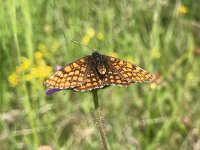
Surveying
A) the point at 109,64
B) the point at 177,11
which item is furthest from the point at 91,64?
the point at 177,11

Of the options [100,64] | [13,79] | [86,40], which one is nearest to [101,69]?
[100,64]

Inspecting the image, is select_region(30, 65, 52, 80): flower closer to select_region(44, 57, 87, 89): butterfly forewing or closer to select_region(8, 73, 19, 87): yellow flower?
select_region(8, 73, 19, 87): yellow flower

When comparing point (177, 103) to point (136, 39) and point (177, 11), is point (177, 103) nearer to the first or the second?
point (136, 39)

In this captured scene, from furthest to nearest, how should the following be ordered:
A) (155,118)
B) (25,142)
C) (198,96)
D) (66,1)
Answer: (66,1)
(198,96)
(155,118)
(25,142)

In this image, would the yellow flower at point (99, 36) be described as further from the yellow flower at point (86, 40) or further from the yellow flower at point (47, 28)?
the yellow flower at point (47, 28)

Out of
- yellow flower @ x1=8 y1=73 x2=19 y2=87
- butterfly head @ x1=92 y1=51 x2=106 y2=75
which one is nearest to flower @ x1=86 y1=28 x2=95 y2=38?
yellow flower @ x1=8 y1=73 x2=19 y2=87

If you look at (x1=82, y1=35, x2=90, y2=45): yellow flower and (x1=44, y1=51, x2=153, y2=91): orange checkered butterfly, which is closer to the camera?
(x1=44, y1=51, x2=153, y2=91): orange checkered butterfly

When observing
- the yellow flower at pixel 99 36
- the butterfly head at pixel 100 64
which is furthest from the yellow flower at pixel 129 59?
the butterfly head at pixel 100 64

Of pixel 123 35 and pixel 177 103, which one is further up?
pixel 123 35
